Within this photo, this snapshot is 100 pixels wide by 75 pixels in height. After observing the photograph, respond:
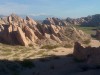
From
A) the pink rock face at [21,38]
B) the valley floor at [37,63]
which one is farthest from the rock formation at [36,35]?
the valley floor at [37,63]

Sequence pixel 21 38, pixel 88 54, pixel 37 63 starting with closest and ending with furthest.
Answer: pixel 88 54 → pixel 37 63 → pixel 21 38

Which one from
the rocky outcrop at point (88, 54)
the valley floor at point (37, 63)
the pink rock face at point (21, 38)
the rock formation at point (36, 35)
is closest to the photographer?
the valley floor at point (37, 63)

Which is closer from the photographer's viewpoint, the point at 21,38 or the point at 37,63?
the point at 37,63

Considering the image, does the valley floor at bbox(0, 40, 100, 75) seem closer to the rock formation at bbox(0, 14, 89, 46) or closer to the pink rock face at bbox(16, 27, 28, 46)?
the pink rock face at bbox(16, 27, 28, 46)

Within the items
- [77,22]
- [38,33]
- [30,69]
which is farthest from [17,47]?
[77,22]

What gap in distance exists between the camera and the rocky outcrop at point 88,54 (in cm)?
4212

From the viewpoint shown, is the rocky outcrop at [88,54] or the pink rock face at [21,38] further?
the pink rock face at [21,38]

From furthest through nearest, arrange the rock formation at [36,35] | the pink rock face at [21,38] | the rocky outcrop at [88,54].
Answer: the rock formation at [36,35] < the pink rock face at [21,38] < the rocky outcrop at [88,54]

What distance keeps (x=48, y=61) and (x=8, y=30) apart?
2603 cm

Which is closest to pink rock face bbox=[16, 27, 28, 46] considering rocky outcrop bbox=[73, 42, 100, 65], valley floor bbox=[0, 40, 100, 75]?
valley floor bbox=[0, 40, 100, 75]

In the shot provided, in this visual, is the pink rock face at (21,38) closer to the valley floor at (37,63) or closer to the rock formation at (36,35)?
the rock formation at (36,35)

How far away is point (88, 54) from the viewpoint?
50.2m

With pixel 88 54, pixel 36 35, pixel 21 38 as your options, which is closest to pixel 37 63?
pixel 88 54

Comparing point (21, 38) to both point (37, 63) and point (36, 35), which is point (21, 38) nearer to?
point (36, 35)
